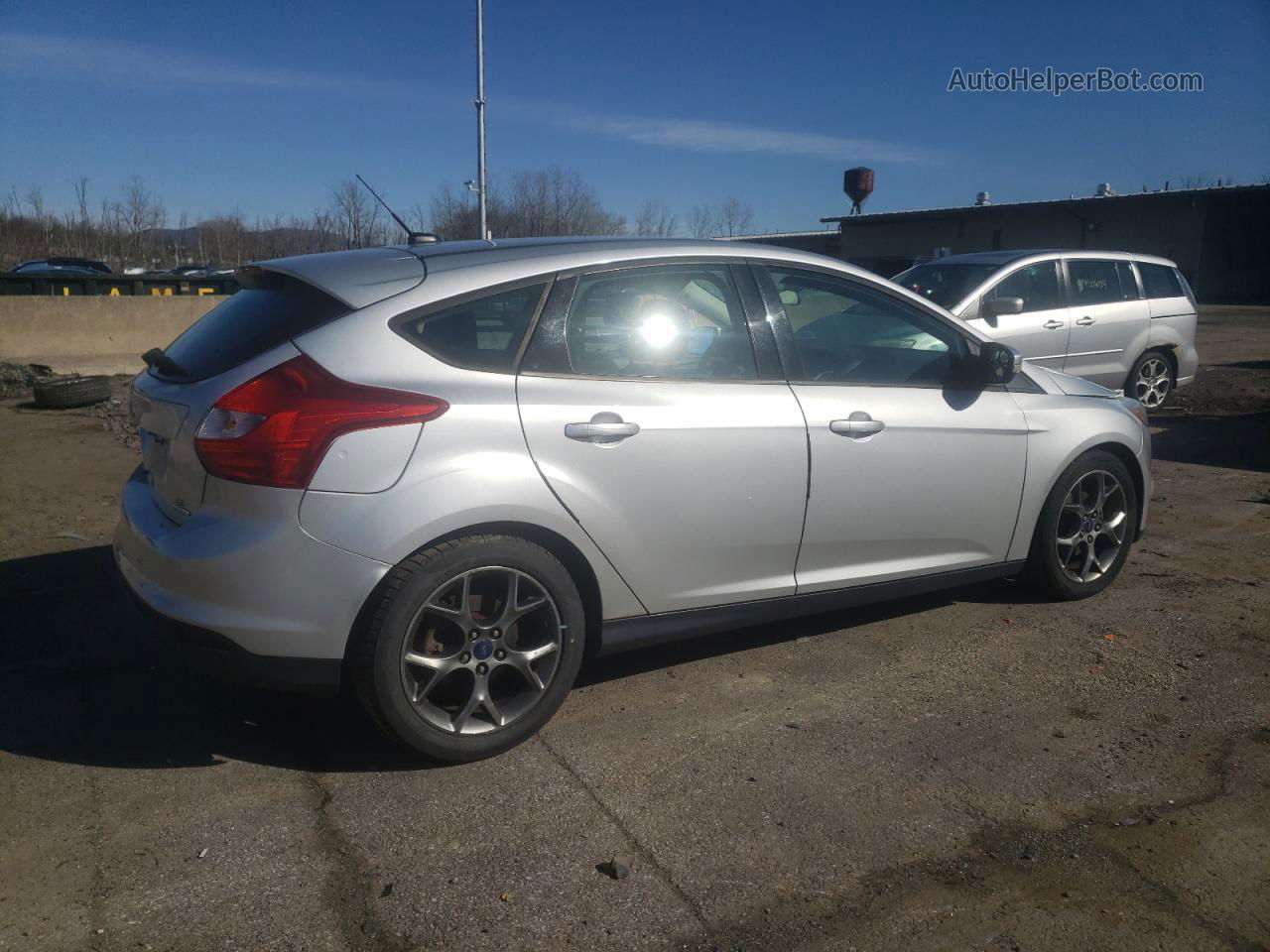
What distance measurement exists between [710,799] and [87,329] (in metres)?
13.6

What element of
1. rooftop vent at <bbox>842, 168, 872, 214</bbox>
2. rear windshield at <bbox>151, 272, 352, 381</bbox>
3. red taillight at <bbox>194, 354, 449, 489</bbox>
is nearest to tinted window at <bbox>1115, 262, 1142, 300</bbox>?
rear windshield at <bbox>151, 272, 352, 381</bbox>

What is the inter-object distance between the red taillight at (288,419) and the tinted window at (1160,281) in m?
10.5

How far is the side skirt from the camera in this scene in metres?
3.86

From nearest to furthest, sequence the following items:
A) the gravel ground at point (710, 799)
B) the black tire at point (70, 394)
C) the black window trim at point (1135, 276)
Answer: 1. the gravel ground at point (710, 799)
2. the black tire at point (70, 394)
3. the black window trim at point (1135, 276)

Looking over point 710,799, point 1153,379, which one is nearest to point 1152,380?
point 1153,379

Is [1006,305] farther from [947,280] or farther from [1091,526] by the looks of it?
[1091,526]

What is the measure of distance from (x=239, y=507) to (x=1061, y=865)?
2600mm

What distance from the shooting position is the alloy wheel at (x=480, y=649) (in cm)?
341

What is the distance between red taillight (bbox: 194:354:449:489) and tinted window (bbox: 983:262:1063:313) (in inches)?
328

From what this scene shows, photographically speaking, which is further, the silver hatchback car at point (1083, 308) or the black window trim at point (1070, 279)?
the black window trim at point (1070, 279)

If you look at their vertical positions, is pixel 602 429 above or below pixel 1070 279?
below

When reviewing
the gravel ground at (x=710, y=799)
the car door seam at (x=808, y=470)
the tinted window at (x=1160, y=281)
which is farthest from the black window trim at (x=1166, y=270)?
the car door seam at (x=808, y=470)

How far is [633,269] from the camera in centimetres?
396

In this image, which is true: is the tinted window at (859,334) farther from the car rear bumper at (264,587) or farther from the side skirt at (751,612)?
the car rear bumper at (264,587)
